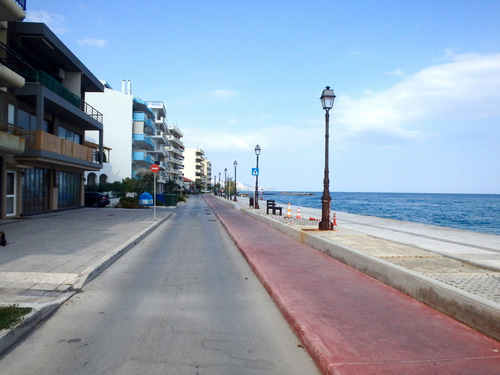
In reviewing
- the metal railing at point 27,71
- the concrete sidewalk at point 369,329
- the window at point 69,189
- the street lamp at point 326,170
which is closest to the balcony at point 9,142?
the metal railing at point 27,71

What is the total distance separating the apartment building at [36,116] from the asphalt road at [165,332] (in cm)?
1129

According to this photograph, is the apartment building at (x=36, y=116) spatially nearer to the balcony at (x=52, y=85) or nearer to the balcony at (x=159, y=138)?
the balcony at (x=52, y=85)

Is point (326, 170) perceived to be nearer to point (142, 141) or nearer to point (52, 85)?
point (52, 85)

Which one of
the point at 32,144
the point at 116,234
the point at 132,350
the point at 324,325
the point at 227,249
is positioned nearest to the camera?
the point at 132,350

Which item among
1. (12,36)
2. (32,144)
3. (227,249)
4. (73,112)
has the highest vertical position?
(12,36)

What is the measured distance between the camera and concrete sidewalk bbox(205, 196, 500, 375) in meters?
3.69

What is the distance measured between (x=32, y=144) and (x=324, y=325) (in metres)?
17.7

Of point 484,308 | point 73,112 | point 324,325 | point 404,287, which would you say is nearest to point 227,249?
point 404,287

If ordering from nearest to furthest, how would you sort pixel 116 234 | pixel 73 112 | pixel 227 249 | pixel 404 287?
1. pixel 404 287
2. pixel 227 249
3. pixel 116 234
4. pixel 73 112

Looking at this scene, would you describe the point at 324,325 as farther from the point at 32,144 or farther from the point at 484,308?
the point at 32,144

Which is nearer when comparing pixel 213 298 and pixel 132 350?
pixel 132 350

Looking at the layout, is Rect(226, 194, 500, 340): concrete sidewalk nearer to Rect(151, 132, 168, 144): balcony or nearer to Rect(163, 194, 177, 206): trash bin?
Rect(163, 194, 177, 206): trash bin

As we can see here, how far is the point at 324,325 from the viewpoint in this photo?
472 centimetres

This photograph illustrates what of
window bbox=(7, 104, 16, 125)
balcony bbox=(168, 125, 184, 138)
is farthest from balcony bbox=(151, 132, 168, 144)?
window bbox=(7, 104, 16, 125)
